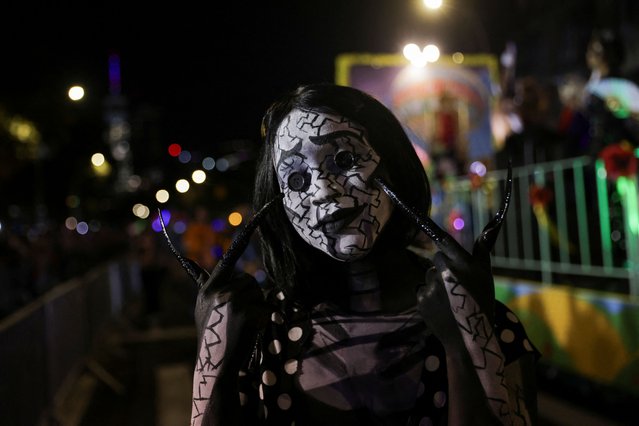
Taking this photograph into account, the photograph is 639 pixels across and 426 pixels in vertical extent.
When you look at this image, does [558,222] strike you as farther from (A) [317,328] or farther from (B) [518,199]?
(A) [317,328]

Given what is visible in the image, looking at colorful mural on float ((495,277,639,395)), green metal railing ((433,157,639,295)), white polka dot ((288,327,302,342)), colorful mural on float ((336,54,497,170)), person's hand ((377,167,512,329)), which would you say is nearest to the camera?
person's hand ((377,167,512,329))

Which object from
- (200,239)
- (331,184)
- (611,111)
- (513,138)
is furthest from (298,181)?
(513,138)

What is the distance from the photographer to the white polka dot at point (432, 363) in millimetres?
Result: 1562

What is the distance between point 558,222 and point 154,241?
24.7 feet

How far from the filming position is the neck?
1684 millimetres

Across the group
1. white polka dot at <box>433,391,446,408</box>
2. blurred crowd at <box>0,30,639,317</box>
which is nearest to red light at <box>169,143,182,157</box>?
white polka dot at <box>433,391,446,408</box>

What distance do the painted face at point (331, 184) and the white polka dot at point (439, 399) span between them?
34cm

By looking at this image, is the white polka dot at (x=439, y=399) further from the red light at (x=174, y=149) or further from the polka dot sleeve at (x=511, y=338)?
the red light at (x=174, y=149)

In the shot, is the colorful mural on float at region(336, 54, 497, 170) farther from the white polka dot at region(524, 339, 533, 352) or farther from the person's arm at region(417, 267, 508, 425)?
the person's arm at region(417, 267, 508, 425)

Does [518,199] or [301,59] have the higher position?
[301,59]

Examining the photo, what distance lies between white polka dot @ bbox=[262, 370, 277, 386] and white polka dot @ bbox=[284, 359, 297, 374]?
1.4 inches

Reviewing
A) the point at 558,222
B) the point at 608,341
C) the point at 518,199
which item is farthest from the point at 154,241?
the point at 608,341

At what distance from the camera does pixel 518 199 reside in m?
8.34

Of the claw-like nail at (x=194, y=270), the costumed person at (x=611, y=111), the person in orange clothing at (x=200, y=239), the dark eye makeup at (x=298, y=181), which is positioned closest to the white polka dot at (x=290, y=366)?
the claw-like nail at (x=194, y=270)
